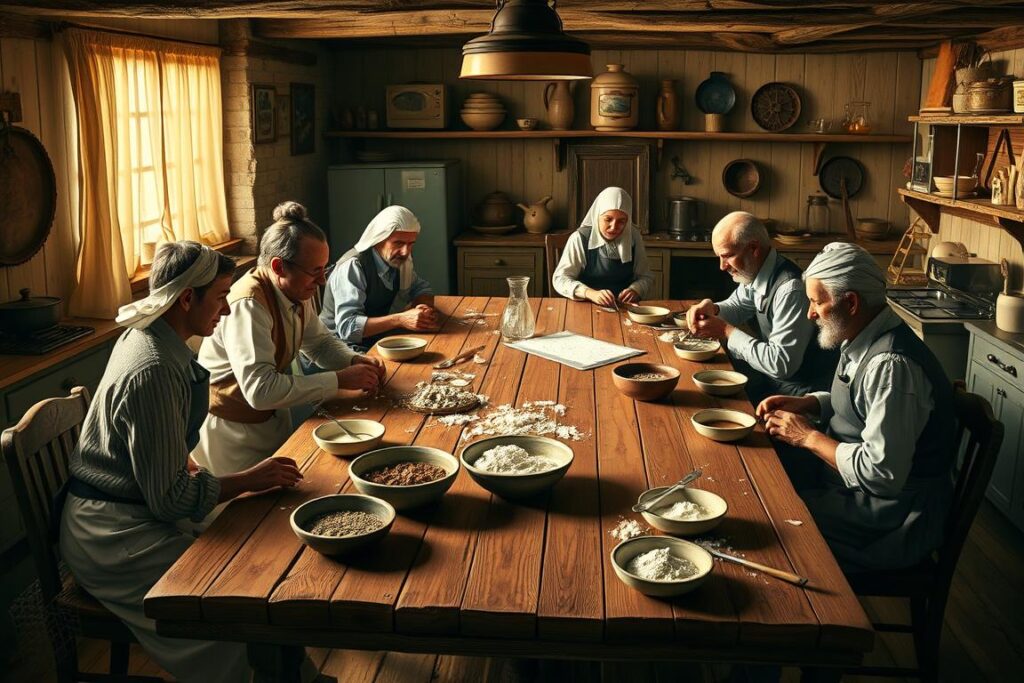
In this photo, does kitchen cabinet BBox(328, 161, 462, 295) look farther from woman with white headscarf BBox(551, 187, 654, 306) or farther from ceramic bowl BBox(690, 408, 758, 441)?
ceramic bowl BBox(690, 408, 758, 441)

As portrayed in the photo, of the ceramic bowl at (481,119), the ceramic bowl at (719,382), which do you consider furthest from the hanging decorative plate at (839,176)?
the ceramic bowl at (719,382)

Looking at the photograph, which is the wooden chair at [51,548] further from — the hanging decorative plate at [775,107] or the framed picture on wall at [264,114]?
the hanging decorative plate at [775,107]

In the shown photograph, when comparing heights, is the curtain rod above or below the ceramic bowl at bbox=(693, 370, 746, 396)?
above

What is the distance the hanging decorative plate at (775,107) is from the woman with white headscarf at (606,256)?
7.86ft

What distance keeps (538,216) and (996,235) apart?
296 cm

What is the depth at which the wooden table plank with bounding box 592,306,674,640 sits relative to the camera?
5.79 feet

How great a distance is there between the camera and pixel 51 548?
2.41 meters

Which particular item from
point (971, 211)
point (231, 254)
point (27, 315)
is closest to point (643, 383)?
point (27, 315)

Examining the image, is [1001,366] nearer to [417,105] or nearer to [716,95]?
[716,95]

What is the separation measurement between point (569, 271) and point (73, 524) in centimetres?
281

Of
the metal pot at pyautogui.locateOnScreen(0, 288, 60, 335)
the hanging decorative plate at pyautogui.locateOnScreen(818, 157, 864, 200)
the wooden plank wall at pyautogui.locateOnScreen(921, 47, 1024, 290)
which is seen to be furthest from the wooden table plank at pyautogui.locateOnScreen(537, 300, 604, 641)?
the hanging decorative plate at pyautogui.locateOnScreen(818, 157, 864, 200)

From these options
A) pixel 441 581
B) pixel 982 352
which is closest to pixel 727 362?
pixel 982 352

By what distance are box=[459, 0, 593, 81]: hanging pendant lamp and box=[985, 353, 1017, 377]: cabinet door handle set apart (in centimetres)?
227

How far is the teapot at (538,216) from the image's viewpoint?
6.84 metres
